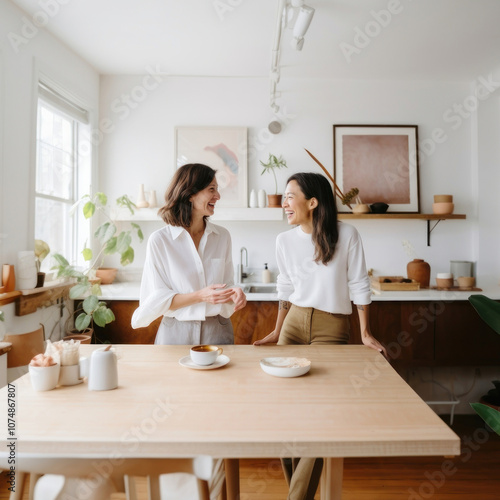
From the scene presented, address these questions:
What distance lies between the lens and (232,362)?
1604 millimetres

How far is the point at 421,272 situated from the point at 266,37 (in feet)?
7.29

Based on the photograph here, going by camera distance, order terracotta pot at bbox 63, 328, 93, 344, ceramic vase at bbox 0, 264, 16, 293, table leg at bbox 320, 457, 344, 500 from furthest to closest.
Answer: terracotta pot at bbox 63, 328, 93, 344 → ceramic vase at bbox 0, 264, 16, 293 → table leg at bbox 320, 457, 344, 500

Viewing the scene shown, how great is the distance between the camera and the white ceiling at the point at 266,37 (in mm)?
2645

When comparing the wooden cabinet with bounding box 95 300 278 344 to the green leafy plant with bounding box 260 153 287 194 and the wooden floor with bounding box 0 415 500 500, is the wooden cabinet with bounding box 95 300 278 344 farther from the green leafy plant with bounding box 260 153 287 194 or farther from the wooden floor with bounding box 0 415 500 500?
the green leafy plant with bounding box 260 153 287 194

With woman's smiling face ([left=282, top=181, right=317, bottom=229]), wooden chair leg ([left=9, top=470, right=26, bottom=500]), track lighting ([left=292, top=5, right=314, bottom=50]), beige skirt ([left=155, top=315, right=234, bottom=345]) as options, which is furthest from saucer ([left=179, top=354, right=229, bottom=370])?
track lighting ([left=292, top=5, right=314, bottom=50])

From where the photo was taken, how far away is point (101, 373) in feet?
4.37

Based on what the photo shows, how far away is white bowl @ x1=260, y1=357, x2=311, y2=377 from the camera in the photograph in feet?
4.69

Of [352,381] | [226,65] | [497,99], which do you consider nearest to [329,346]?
[352,381]

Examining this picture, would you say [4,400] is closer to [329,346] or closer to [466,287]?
[329,346]

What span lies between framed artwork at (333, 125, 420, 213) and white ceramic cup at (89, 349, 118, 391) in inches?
113

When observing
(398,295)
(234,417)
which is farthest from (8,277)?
(398,295)

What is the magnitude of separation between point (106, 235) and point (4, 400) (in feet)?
7.00

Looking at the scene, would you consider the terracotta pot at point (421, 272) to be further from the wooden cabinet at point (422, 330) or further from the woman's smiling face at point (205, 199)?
the woman's smiling face at point (205, 199)

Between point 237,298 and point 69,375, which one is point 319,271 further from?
point 69,375
